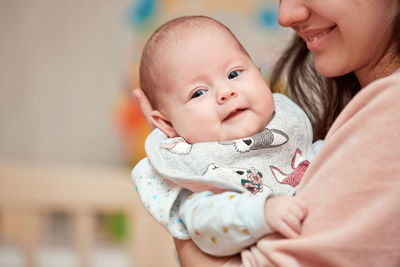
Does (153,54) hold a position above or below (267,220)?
above

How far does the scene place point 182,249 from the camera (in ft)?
2.96

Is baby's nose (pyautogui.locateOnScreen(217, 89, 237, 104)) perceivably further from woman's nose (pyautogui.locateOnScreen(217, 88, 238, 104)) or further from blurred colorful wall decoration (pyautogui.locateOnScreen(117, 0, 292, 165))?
blurred colorful wall decoration (pyautogui.locateOnScreen(117, 0, 292, 165))

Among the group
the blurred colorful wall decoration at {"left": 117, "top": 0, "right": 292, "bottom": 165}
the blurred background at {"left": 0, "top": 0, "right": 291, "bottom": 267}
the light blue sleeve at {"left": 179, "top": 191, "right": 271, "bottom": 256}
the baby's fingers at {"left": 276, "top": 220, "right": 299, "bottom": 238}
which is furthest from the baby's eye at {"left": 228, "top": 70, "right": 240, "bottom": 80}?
the blurred background at {"left": 0, "top": 0, "right": 291, "bottom": 267}

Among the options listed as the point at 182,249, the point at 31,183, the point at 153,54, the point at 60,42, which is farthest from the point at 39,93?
the point at 182,249

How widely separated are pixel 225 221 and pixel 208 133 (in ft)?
0.75

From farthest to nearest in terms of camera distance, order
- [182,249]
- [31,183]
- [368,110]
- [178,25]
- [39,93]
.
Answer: [39,93]
[31,183]
[178,25]
[182,249]
[368,110]

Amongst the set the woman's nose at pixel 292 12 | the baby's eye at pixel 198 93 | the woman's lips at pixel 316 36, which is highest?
the woman's nose at pixel 292 12

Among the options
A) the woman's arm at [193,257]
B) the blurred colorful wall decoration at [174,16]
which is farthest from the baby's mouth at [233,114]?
the blurred colorful wall decoration at [174,16]

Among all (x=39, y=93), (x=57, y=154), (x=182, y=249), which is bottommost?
(x=57, y=154)

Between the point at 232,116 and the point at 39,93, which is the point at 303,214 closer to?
the point at 232,116

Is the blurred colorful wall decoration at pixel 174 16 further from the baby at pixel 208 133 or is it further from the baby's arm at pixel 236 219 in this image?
the baby's arm at pixel 236 219

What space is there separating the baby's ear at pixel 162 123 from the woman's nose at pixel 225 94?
0.45 feet

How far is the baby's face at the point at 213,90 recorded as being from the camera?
3.05ft

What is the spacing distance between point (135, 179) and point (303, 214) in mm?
361
